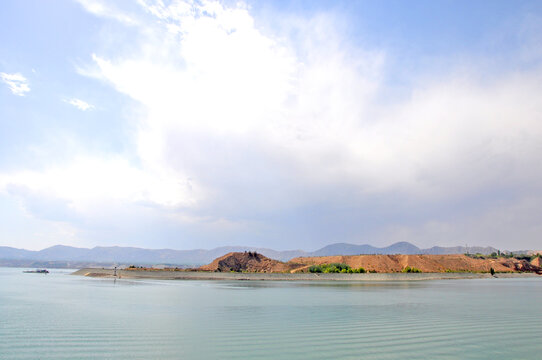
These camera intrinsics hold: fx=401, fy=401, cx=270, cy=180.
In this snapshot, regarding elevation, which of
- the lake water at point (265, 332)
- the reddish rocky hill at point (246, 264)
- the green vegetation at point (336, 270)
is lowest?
the lake water at point (265, 332)

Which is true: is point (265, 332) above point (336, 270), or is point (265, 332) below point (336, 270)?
below

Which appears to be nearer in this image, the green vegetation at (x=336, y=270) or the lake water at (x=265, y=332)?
the lake water at (x=265, y=332)

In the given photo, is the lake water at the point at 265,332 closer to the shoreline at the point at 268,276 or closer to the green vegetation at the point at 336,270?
the shoreline at the point at 268,276

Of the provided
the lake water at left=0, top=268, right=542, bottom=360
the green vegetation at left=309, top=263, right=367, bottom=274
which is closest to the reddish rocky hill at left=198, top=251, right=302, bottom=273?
the green vegetation at left=309, top=263, right=367, bottom=274

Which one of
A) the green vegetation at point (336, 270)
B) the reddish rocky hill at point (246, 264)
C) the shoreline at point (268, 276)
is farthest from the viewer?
the reddish rocky hill at point (246, 264)

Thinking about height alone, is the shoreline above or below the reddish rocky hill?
below

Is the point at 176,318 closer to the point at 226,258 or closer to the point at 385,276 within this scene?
the point at 385,276

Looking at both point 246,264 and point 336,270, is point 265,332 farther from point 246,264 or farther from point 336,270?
point 246,264

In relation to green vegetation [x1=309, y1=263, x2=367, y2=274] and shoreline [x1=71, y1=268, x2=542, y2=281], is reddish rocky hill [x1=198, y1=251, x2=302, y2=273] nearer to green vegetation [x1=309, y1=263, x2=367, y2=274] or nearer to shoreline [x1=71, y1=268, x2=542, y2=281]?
green vegetation [x1=309, y1=263, x2=367, y2=274]

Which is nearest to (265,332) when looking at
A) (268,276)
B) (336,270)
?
(268,276)

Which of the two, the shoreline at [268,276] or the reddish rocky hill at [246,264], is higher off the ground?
the reddish rocky hill at [246,264]

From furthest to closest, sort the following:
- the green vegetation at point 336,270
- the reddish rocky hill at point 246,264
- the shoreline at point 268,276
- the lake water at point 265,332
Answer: the reddish rocky hill at point 246,264 → the green vegetation at point 336,270 → the shoreline at point 268,276 → the lake water at point 265,332

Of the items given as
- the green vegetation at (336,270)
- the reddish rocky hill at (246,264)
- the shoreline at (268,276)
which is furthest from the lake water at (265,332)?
the reddish rocky hill at (246,264)

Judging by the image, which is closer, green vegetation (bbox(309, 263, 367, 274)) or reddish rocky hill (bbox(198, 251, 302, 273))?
green vegetation (bbox(309, 263, 367, 274))
